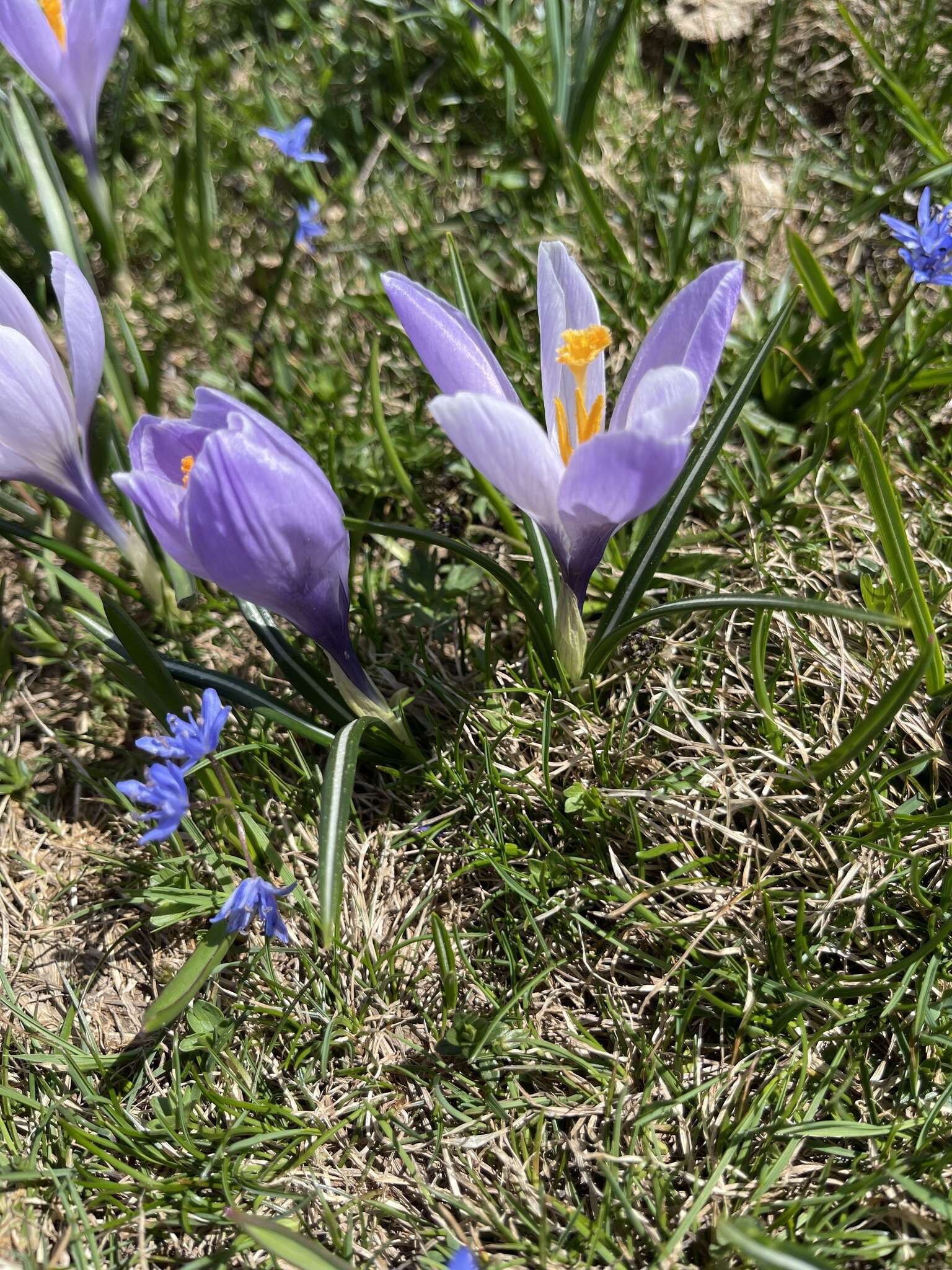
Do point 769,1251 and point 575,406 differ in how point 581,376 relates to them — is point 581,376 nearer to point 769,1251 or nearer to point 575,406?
point 575,406

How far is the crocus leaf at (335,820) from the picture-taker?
4.13 feet

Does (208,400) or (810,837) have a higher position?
(208,400)

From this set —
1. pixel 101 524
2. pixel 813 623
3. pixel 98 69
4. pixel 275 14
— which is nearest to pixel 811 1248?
pixel 813 623

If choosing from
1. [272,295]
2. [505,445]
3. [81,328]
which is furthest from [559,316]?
[272,295]

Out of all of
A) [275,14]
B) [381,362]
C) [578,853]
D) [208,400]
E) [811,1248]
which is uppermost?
[275,14]

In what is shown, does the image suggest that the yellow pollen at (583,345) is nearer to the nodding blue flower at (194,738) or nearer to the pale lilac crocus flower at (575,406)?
the pale lilac crocus flower at (575,406)

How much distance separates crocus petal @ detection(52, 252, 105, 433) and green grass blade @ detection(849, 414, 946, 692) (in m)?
1.16

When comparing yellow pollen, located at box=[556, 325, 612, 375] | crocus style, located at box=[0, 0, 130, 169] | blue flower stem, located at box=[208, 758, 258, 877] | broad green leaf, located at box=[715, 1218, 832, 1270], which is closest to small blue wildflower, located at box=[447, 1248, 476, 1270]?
broad green leaf, located at box=[715, 1218, 832, 1270]

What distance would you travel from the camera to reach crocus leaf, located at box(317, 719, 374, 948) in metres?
1.26

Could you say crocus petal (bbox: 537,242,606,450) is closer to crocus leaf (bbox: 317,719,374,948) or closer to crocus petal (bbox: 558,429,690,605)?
crocus petal (bbox: 558,429,690,605)

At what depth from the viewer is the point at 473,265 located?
2236 millimetres

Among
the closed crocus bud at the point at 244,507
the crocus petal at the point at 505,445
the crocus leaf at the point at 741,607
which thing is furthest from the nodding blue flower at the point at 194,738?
the crocus leaf at the point at 741,607

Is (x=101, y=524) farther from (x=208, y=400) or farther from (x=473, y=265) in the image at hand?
(x=473, y=265)

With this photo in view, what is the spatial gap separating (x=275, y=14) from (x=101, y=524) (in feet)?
6.34
